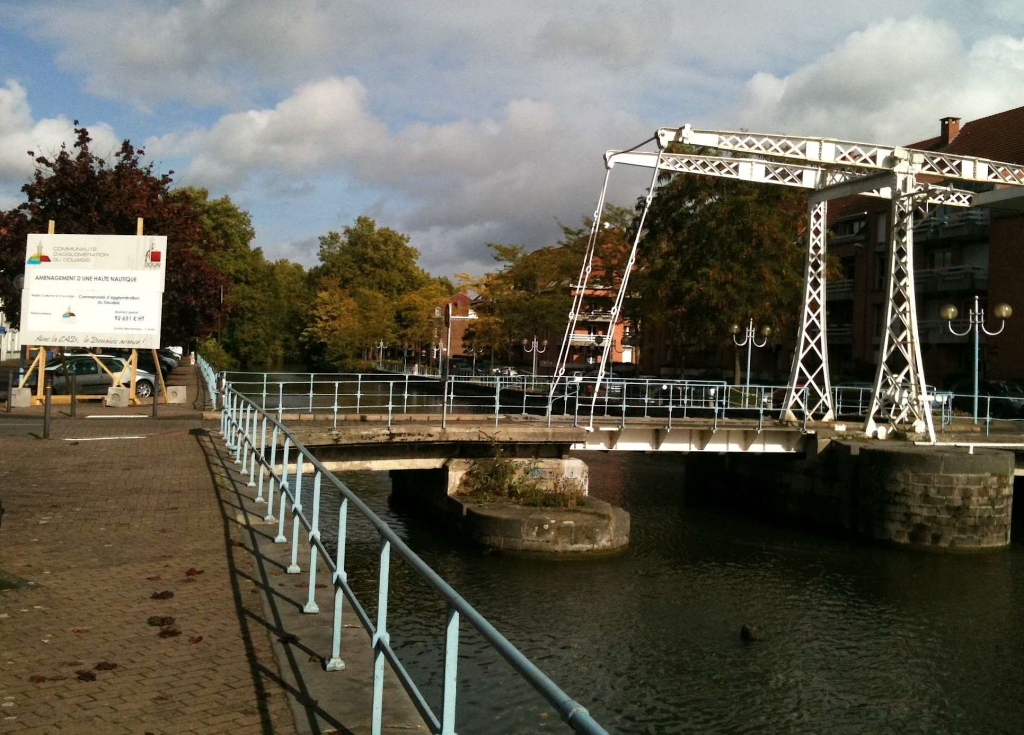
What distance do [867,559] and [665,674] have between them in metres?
8.89

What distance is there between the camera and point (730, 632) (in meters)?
14.0

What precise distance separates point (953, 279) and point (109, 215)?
116 feet

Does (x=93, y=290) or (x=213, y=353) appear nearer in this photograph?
(x=93, y=290)

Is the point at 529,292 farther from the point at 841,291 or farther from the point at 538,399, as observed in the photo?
the point at 841,291

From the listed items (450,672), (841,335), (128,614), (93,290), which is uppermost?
(841,335)

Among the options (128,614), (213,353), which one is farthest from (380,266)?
(128,614)

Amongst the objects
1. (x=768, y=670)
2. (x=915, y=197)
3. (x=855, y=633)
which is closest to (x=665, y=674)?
(x=768, y=670)

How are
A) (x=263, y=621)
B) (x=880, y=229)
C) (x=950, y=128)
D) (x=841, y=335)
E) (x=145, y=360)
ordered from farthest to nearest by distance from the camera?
(x=841, y=335), (x=950, y=128), (x=880, y=229), (x=145, y=360), (x=263, y=621)

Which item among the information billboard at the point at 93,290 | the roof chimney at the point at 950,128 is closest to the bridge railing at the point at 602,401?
the information billboard at the point at 93,290

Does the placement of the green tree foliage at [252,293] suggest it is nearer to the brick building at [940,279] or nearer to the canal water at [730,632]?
the brick building at [940,279]

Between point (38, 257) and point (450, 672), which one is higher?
point (38, 257)

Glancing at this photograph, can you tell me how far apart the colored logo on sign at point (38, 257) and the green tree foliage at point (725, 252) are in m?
19.7

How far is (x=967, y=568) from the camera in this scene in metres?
18.7

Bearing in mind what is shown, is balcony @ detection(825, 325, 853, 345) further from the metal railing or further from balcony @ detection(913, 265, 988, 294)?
the metal railing
